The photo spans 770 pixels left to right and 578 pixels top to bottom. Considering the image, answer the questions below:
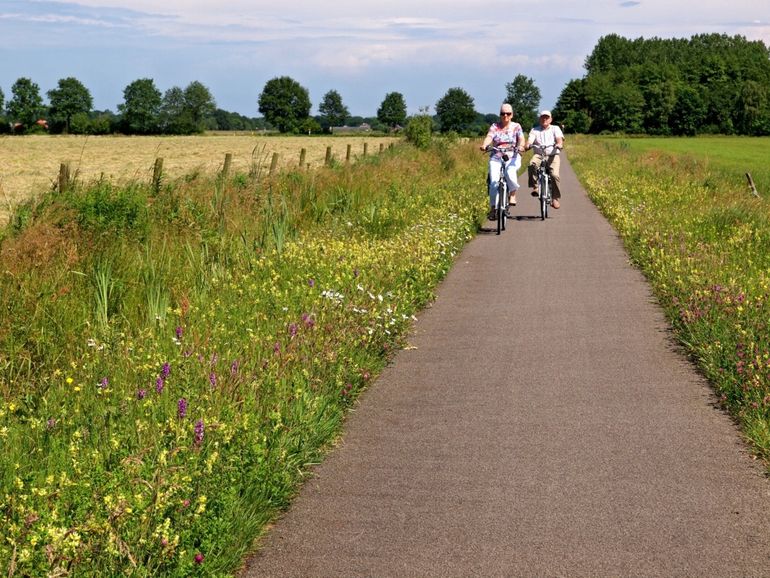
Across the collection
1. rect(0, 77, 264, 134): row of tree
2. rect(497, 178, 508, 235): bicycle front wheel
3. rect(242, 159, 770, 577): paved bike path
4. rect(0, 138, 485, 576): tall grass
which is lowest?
rect(242, 159, 770, 577): paved bike path

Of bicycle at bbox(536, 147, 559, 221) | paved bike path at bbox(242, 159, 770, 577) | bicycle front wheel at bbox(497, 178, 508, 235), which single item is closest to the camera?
paved bike path at bbox(242, 159, 770, 577)

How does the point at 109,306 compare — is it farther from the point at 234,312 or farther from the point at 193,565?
the point at 193,565

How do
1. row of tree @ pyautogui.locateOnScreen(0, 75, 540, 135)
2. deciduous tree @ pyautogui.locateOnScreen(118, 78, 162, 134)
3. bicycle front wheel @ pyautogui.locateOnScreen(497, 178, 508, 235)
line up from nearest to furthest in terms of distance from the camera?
1. bicycle front wheel @ pyautogui.locateOnScreen(497, 178, 508, 235)
2. row of tree @ pyautogui.locateOnScreen(0, 75, 540, 135)
3. deciduous tree @ pyautogui.locateOnScreen(118, 78, 162, 134)

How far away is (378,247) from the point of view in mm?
12664

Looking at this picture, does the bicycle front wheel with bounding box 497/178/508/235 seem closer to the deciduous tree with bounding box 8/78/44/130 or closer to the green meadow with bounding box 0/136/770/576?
the green meadow with bounding box 0/136/770/576

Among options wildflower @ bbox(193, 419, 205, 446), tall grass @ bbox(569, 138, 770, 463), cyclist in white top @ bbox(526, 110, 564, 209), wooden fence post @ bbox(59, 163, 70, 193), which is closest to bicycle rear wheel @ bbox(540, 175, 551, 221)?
cyclist in white top @ bbox(526, 110, 564, 209)

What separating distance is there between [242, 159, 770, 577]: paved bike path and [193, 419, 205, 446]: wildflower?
1.78 feet

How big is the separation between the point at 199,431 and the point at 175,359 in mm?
1738

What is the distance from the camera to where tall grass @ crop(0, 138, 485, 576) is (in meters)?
4.27

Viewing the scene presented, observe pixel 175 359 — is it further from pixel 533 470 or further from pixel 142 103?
pixel 142 103

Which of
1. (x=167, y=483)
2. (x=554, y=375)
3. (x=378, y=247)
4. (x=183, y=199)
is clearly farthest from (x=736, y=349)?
(x=183, y=199)

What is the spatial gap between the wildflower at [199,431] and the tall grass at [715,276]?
3.03 metres

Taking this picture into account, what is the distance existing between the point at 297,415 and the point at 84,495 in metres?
1.83

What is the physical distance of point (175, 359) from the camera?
6.78m
